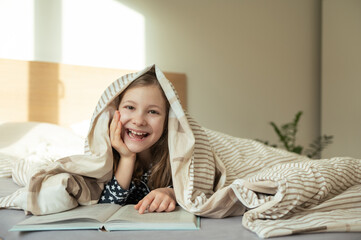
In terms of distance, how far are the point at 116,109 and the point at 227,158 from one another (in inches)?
20.8

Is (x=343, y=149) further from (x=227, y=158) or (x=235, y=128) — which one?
(x=227, y=158)

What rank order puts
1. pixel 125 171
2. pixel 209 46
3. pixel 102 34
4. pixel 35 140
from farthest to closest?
pixel 209 46, pixel 102 34, pixel 35 140, pixel 125 171

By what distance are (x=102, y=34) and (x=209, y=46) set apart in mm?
927

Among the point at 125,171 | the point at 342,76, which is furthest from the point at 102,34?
the point at 342,76

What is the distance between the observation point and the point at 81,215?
89cm

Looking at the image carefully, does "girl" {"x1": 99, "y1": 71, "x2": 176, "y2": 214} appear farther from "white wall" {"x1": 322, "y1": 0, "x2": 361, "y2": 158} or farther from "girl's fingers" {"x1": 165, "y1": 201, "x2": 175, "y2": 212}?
"white wall" {"x1": 322, "y1": 0, "x2": 361, "y2": 158}

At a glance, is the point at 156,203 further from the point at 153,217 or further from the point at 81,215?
the point at 81,215

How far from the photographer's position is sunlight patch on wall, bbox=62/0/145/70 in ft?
7.86

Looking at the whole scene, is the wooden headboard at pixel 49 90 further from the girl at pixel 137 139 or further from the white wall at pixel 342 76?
the white wall at pixel 342 76

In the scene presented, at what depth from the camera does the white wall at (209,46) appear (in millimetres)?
2324

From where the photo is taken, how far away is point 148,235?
2.64ft

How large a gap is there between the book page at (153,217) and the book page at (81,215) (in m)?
0.03

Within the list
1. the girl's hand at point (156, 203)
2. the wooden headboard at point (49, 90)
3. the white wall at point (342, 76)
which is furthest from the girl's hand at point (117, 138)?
the white wall at point (342, 76)

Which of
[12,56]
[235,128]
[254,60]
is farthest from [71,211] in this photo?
[254,60]
